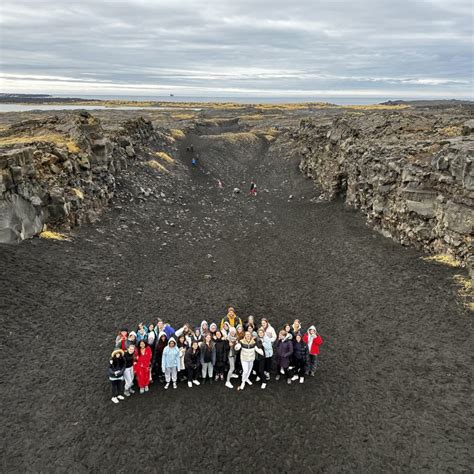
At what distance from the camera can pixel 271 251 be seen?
29.0 m

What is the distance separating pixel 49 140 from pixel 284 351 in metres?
27.8

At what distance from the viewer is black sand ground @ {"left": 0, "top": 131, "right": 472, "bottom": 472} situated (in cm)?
1162

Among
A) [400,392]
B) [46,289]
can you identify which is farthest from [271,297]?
[46,289]

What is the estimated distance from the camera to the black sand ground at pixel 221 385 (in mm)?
11625

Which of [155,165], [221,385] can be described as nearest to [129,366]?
[221,385]

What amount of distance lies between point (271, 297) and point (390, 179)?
50.2 feet

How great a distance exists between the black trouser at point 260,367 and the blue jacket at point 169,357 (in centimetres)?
321

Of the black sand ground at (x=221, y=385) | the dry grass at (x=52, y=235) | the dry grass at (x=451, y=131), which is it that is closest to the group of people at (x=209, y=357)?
the black sand ground at (x=221, y=385)

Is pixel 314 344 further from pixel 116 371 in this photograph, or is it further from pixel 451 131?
pixel 451 131

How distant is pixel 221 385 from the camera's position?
1438cm

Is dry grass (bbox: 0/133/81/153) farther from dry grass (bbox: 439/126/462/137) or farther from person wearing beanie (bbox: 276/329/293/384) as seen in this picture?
dry grass (bbox: 439/126/462/137)

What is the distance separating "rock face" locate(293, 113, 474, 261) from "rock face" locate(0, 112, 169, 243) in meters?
23.5

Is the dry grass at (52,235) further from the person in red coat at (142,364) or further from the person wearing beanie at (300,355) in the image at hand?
the person wearing beanie at (300,355)

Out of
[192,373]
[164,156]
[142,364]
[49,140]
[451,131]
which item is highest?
[451,131]
